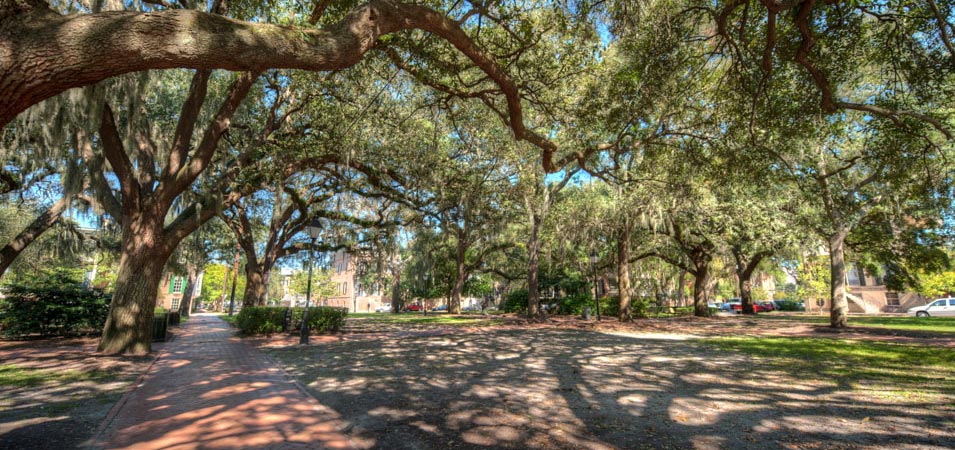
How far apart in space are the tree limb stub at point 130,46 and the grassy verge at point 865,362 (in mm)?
7952

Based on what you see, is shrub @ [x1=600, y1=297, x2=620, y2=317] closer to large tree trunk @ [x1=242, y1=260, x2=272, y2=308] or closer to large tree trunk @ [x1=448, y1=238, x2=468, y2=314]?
large tree trunk @ [x1=448, y1=238, x2=468, y2=314]

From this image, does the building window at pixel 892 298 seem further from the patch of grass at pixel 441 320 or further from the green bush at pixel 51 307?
the green bush at pixel 51 307

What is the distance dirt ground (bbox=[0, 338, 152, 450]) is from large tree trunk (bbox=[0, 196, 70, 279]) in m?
Result: 3.87

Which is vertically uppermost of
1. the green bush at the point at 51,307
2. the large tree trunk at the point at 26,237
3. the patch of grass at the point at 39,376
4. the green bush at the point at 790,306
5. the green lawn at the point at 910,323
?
the large tree trunk at the point at 26,237

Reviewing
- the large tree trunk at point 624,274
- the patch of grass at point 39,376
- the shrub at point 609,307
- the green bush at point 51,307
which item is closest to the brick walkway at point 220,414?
the patch of grass at point 39,376

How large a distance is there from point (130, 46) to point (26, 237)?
556 inches

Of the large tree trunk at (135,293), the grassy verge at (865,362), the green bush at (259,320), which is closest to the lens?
the grassy verge at (865,362)

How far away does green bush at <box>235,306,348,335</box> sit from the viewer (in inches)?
537

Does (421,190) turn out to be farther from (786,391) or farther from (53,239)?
(53,239)

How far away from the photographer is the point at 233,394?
544 cm

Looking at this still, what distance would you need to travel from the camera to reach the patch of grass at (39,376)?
596cm

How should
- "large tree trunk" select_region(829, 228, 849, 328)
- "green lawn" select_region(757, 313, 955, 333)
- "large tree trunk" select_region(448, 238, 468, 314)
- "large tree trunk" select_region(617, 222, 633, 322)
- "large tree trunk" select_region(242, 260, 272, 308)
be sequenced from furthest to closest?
"large tree trunk" select_region(448, 238, 468, 314)
"large tree trunk" select_region(617, 222, 633, 322)
"large tree trunk" select_region(242, 260, 272, 308)
"green lawn" select_region(757, 313, 955, 333)
"large tree trunk" select_region(829, 228, 849, 328)

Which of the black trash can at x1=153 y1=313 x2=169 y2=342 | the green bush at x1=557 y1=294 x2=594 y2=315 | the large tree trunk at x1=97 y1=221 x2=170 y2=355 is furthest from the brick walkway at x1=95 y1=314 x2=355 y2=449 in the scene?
the green bush at x1=557 y1=294 x2=594 y2=315

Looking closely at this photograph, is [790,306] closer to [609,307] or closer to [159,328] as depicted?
[609,307]
